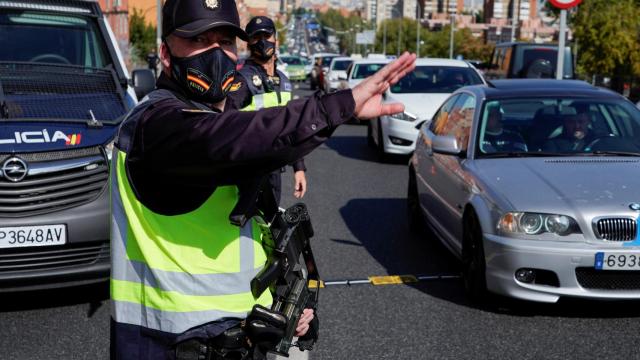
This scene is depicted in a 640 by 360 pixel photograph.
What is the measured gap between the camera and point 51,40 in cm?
750

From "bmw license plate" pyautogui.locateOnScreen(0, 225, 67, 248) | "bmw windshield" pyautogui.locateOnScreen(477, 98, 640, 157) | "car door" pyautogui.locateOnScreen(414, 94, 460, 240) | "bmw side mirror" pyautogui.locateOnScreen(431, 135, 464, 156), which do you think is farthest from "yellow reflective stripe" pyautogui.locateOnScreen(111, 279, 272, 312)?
"car door" pyautogui.locateOnScreen(414, 94, 460, 240)

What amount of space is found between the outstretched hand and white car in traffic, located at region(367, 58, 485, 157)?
10912mm

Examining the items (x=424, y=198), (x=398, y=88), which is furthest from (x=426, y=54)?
(x=424, y=198)

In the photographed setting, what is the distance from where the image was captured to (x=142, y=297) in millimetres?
2330

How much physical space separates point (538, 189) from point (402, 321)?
3.99 ft

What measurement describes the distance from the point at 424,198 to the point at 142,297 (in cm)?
594

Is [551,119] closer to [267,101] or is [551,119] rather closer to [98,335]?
[267,101]

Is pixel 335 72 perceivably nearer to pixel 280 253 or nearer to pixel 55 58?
pixel 55 58

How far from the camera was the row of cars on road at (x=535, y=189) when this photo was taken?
549cm

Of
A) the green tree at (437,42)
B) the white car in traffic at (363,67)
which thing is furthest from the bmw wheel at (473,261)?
the green tree at (437,42)

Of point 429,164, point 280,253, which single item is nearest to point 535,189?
point 429,164

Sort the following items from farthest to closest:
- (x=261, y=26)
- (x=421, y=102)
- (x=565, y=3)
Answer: (x=421, y=102) → (x=565, y=3) → (x=261, y=26)

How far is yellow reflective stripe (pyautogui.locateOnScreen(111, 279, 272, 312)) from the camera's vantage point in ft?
7.44

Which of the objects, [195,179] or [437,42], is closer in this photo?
[195,179]
